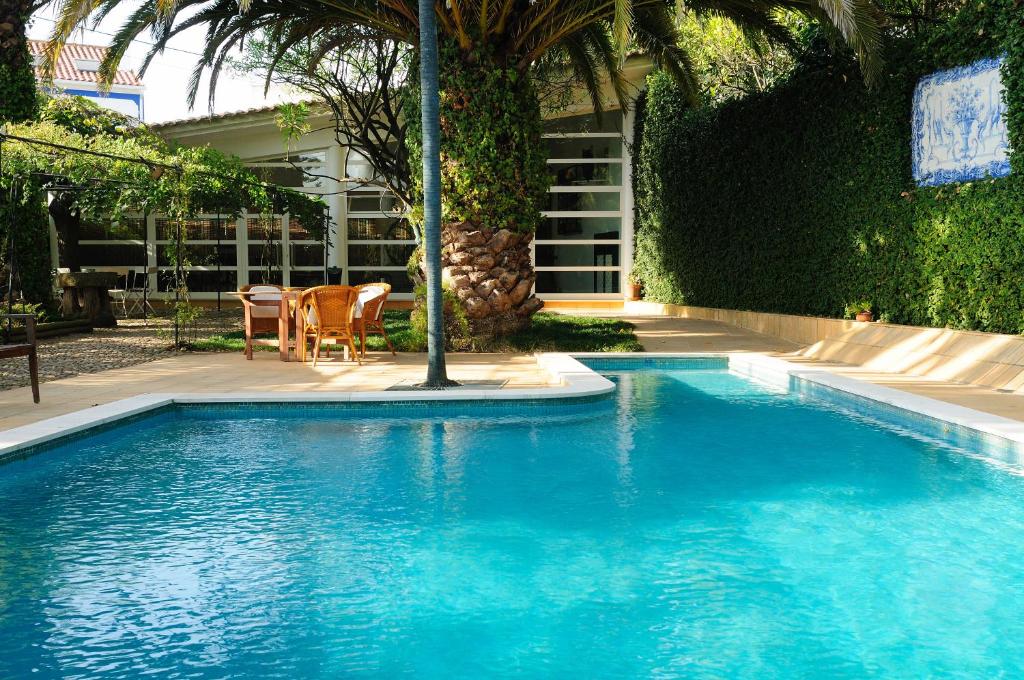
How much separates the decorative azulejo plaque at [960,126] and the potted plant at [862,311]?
1.63m

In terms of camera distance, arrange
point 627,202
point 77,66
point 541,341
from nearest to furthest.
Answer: point 541,341, point 627,202, point 77,66

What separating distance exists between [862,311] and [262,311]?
708 centimetres

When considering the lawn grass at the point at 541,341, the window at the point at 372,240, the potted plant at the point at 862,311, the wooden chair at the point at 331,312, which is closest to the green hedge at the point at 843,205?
the potted plant at the point at 862,311

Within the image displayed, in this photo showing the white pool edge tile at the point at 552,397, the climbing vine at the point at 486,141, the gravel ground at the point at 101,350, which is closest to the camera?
the white pool edge tile at the point at 552,397

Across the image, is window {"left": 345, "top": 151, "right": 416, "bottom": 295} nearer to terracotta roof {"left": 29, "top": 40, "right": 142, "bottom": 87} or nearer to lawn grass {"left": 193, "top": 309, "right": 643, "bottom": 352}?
lawn grass {"left": 193, "top": 309, "right": 643, "bottom": 352}

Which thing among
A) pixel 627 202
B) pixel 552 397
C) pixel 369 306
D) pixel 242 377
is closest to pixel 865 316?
pixel 552 397

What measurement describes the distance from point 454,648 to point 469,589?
56 centimetres

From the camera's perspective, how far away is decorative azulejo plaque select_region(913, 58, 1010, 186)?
8406mm

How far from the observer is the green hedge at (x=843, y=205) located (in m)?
8.40

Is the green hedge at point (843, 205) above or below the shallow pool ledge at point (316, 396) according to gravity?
above

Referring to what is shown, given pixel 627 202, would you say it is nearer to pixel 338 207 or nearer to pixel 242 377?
pixel 338 207

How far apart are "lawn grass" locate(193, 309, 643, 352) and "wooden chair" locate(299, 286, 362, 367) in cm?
159

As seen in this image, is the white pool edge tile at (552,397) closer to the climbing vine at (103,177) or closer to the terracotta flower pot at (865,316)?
the terracotta flower pot at (865,316)

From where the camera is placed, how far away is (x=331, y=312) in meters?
9.94
